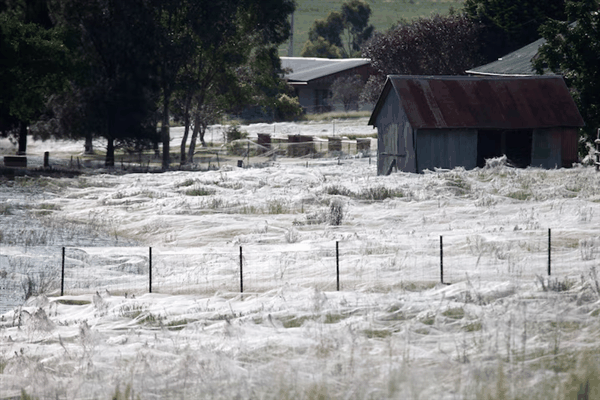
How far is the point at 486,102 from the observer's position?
37219 millimetres

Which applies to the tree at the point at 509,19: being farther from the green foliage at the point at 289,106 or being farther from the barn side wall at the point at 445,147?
the barn side wall at the point at 445,147

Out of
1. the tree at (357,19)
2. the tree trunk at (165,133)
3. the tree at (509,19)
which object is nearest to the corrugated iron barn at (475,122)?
the tree trunk at (165,133)

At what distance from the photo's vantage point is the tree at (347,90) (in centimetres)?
8475

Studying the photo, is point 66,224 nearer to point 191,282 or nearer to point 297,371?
point 191,282

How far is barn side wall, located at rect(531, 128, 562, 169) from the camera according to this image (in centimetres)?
3697

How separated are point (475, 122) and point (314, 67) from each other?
58318 mm

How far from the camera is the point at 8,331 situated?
40.3 ft

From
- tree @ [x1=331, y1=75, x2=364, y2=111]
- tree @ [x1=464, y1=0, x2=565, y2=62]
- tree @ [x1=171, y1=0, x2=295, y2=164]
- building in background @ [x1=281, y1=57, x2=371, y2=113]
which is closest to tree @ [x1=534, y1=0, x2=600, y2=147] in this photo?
tree @ [x1=171, y1=0, x2=295, y2=164]

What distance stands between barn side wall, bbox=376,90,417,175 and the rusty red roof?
58 cm

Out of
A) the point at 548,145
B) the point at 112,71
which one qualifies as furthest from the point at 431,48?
the point at 548,145

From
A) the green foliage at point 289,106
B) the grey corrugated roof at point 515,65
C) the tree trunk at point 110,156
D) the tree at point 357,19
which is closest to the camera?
the tree trunk at point 110,156

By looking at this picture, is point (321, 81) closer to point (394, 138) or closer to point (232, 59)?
point (232, 59)

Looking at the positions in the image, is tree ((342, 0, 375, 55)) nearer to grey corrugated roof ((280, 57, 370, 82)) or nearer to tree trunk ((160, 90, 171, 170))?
grey corrugated roof ((280, 57, 370, 82))

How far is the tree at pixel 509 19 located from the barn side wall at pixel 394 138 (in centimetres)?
2858
